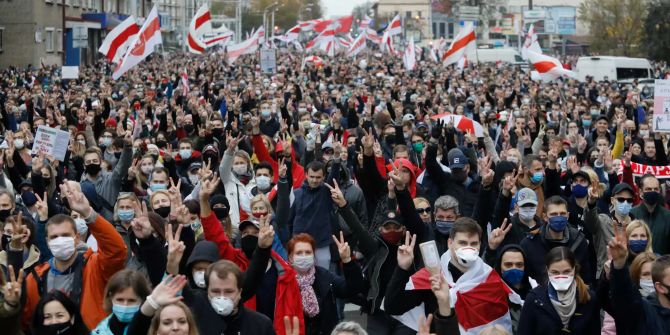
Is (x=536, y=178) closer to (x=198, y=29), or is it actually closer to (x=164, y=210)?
(x=164, y=210)

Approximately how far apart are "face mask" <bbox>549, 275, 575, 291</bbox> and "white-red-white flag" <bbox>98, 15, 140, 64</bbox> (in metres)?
20.5

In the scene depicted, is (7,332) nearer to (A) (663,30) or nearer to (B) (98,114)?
(B) (98,114)

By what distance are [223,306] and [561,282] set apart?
168cm

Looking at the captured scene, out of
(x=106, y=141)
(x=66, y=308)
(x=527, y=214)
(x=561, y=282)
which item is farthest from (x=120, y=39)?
(x=561, y=282)

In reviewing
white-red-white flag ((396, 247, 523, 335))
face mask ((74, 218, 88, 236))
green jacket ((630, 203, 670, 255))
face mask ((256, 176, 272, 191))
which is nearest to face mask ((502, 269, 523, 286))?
white-red-white flag ((396, 247, 523, 335))

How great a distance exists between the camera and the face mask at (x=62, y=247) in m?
6.71

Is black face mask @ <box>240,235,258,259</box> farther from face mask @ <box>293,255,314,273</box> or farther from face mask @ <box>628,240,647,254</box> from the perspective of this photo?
face mask @ <box>628,240,647,254</box>

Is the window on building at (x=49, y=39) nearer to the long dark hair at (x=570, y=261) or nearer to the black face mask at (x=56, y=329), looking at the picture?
the black face mask at (x=56, y=329)

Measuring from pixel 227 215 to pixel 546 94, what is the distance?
2058 centimetres

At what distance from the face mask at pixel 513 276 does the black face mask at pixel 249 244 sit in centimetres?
154

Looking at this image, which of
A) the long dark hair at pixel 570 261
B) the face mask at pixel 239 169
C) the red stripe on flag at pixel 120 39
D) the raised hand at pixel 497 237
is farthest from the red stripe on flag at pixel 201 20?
the long dark hair at pixel 570 261

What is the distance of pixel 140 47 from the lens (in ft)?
80.1

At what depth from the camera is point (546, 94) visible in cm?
2819

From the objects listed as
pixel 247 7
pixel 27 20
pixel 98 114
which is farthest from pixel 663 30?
pixel 247 7
